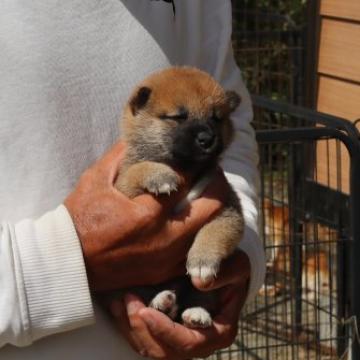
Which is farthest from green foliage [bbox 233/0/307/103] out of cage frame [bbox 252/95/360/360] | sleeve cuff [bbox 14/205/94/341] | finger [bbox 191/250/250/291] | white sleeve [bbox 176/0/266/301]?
sleeve cuff [bbox 14/205/94/341]

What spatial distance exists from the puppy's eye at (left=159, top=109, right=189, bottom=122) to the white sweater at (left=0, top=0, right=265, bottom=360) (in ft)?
0.60

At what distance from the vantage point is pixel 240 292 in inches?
83.7

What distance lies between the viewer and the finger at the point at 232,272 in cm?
204

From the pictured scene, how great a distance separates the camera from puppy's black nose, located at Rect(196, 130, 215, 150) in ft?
7.24

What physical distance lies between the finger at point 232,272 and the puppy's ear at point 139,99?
442 millimetres

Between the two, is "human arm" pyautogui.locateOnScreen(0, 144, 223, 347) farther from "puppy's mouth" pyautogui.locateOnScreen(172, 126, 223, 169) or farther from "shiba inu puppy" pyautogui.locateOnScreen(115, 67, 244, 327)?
"puppy's mouth" pyautogui.locateOnScreen(172, 126, 223, 169)

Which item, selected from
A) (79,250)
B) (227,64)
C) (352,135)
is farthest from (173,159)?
(352,135)

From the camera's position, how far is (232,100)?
234cm

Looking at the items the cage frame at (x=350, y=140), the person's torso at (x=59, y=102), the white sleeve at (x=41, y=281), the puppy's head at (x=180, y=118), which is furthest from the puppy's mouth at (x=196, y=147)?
the cage frame at (x=350, y=140)

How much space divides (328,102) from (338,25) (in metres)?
0.46

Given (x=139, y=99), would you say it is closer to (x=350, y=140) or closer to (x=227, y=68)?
(x=227, y=68)

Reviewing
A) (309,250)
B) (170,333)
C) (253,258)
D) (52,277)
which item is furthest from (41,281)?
(309,250)

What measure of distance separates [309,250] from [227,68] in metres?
3.02

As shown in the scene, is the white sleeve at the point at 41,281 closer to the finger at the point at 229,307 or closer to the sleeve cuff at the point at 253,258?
the finger at the point at 229,307
